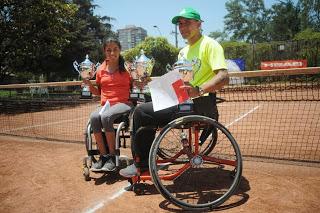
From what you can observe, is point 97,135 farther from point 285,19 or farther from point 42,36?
point 285,19

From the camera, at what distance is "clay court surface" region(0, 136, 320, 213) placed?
3514mm

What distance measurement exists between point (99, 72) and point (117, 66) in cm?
30

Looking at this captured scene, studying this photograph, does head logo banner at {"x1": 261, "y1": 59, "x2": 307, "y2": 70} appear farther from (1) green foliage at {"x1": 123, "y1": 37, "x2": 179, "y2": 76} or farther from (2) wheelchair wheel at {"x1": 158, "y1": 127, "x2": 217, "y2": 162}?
(2) wheelchair wheel at {"x1": 158, "y1": 127, "x2": 217, "y2": 162}

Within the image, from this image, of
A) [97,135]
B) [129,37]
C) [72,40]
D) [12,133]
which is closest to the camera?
[97,135]

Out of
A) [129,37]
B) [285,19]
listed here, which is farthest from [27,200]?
[129,37]

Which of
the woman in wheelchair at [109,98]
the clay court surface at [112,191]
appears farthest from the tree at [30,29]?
the woman in wheelchair at [109,98]

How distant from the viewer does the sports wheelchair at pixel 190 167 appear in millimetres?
3371

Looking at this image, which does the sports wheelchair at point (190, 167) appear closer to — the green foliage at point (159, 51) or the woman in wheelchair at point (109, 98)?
the woman in wheelchair at point (109, 98)

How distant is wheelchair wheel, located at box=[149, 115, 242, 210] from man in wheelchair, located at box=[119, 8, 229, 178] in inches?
7.3

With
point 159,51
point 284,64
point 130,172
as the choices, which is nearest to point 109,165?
point 130,172

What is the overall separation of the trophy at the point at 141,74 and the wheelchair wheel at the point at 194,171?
2.66ft

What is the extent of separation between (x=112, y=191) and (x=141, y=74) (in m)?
1.61

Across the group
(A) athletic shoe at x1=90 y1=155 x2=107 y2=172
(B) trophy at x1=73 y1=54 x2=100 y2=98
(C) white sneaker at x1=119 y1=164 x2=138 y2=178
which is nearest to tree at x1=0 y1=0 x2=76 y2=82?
(B) trophy at x1=73 y1=54 x2=100 y2=98

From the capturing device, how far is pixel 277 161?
500 centimetres
